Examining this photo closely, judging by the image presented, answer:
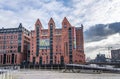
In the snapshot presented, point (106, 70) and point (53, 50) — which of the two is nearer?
point (106, 70)

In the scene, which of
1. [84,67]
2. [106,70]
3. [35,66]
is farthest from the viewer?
[35,66]

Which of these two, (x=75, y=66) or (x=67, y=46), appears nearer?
(x=75, y=66)

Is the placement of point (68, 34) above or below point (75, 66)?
above

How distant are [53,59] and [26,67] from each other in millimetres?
26990

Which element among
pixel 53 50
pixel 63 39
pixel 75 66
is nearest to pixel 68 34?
pixel 63 39

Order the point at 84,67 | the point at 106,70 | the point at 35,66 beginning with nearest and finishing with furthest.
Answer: the point at 106,70
the point at 84,67
the point at 35,66

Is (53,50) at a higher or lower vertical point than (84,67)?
higher

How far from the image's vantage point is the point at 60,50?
198125mm

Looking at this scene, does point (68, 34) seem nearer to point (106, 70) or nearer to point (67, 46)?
point (67, 46)

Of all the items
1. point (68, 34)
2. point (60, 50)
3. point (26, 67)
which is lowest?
point (26, 67)

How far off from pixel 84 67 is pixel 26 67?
2322 inches

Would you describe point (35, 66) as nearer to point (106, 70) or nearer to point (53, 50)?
point (53, 50)

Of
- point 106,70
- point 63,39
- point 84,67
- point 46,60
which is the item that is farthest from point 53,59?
point 106,70

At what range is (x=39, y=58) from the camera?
7869 inches
